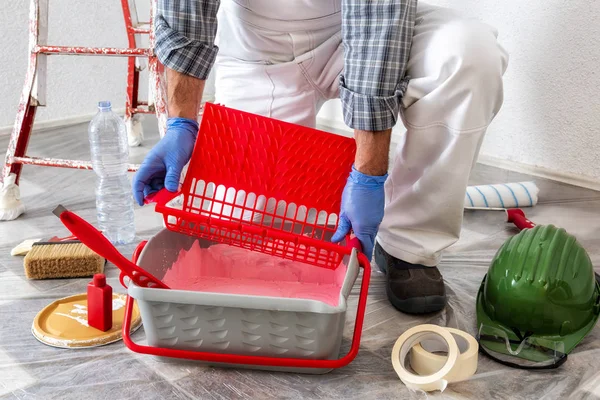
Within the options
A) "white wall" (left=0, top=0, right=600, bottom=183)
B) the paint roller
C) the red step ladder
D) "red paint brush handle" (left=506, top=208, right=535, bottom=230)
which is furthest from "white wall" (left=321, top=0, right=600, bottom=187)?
the red step ladder

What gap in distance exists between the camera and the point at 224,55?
142 cm

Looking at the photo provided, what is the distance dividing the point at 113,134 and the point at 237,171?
2.48 ft

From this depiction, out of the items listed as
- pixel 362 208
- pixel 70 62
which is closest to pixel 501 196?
pixel 362 208

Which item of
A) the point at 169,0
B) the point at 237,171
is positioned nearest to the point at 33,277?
the point at 237,171

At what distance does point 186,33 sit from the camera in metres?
1.17

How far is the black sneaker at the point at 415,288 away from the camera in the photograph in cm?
120

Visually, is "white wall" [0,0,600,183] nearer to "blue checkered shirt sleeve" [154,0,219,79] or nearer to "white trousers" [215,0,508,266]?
"white trousers" [215,0,508,266]

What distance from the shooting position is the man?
106cm

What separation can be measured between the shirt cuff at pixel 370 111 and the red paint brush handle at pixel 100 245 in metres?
0.41

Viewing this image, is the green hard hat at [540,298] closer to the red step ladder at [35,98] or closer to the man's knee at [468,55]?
the man's knee at [468,55]

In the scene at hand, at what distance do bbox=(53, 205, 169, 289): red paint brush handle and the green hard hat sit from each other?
0.56 metres

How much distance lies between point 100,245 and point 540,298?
68 cm

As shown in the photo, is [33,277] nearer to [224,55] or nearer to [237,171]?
[237,171]

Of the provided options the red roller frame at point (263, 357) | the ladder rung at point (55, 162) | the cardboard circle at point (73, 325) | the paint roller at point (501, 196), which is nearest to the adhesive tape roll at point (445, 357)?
the red roller frame at point (263, 357)
